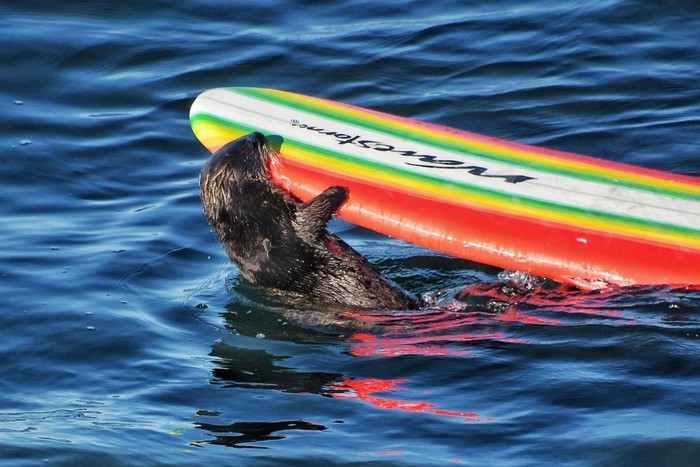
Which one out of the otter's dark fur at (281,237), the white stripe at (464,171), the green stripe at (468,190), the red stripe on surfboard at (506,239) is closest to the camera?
the red stripe on surfboard at (506,239)

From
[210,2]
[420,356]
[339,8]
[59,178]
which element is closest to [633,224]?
[420,356]

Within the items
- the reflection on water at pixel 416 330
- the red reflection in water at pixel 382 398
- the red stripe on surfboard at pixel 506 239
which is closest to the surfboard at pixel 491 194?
the red stripe on surfboard at pixel 506 239

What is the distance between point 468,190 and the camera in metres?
7.30

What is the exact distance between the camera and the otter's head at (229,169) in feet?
23.6

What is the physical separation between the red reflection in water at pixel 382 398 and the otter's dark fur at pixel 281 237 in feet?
3.12

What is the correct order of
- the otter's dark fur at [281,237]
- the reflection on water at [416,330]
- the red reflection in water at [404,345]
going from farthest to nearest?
the otter's dark fur at [281,237], the red reflection in water at [404,345], the reflection on water at [416,330]

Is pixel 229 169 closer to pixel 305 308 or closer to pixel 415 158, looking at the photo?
pixel 305 308

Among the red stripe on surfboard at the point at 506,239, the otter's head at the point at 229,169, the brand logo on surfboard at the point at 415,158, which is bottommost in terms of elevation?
the red stripe on surfboard at the point at 506,239

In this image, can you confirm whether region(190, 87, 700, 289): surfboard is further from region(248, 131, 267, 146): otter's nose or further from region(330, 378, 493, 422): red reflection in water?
region(330, 378, 493, 422): red reflection in water

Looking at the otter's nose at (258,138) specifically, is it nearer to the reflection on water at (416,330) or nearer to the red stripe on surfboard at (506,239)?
the red stripe on surfboard at (506,239)

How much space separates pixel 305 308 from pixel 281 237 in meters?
0.46

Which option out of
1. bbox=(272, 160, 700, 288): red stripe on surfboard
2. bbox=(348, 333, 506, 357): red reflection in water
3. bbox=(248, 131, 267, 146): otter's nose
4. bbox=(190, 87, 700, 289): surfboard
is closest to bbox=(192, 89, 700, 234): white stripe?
bbox=(190, 87, 700, 289): surfboard

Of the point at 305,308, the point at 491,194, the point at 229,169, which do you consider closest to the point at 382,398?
the point at 305,308

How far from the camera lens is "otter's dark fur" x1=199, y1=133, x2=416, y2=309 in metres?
7.11
